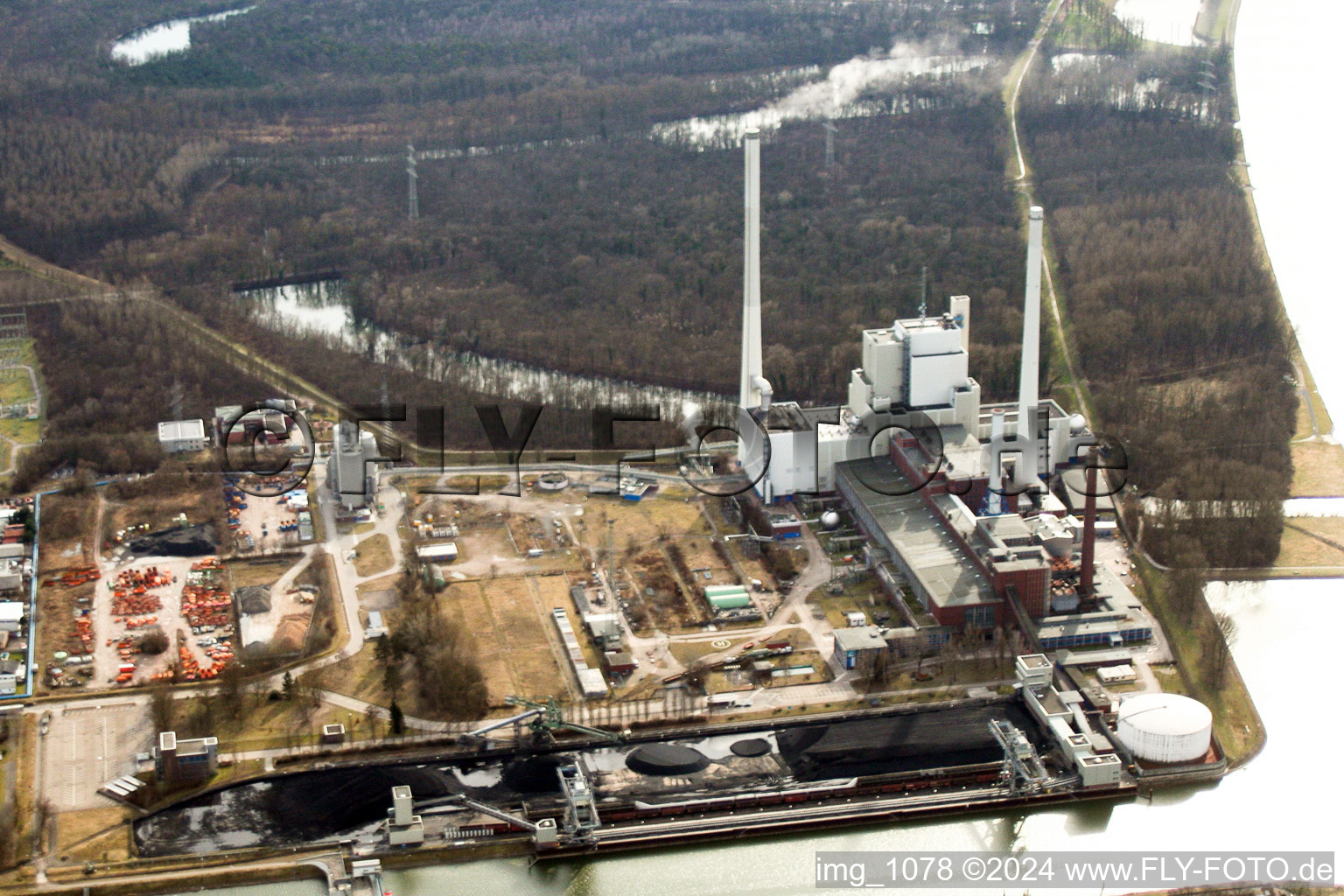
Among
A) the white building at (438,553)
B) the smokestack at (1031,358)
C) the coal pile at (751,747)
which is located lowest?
the coal pile at (751,747)

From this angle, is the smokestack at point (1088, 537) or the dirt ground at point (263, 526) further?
the dirt ground at point (263, 526)

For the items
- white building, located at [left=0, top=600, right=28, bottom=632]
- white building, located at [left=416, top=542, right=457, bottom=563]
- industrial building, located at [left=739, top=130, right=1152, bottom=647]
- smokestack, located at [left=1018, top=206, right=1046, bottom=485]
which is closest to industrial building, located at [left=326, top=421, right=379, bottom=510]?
white building, located at [left=416, top=542, right=457, bottom=563]

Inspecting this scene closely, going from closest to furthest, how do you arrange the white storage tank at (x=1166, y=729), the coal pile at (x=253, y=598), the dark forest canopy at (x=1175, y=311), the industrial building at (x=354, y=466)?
the white storage tank at (x=1166, y=729)
the coal pile at (x=253, y=598)
the dark forest canopy at (x=1175, y=311)
the industrial building at (x=354, y=466)

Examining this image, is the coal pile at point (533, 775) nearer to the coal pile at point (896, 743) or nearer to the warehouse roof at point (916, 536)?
the coal pile at point (896, 743)

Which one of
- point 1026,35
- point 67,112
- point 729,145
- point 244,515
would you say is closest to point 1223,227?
point 729,145

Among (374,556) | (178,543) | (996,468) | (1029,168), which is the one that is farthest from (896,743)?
(1029,168)

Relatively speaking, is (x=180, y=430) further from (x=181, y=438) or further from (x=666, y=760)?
(x=666, y=760)

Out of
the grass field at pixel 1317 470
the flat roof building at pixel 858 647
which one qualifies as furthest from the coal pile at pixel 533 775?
the grass field at pixel 1317 470
